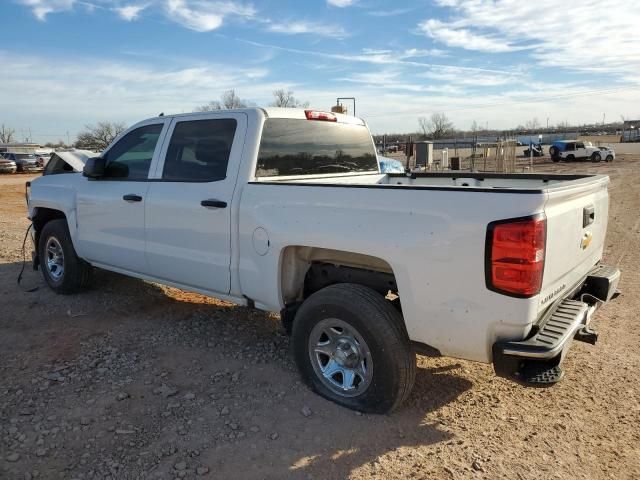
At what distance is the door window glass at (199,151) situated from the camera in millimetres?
4078

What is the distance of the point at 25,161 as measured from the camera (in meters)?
39.2

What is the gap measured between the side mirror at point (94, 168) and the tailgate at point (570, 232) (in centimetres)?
394

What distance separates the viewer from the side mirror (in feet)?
15.9

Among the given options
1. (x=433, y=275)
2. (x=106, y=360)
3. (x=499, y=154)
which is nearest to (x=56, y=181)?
(x=106, y=360)

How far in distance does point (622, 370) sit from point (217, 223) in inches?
128

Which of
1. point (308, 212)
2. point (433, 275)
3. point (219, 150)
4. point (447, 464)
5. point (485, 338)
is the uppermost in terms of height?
point (219, 150)

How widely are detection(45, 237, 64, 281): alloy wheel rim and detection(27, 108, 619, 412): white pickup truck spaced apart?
647 millimetres

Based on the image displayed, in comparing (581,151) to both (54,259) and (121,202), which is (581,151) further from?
(121,202)

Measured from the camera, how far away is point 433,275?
2879mm

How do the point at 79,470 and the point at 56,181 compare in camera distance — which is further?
the point at 56,181

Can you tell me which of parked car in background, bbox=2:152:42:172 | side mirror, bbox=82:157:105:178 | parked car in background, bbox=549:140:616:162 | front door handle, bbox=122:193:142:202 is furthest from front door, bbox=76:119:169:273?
parked car in background, bbox=549:140:616:162

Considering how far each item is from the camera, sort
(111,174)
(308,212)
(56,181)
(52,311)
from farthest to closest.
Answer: (56,181)
(52,311)
(111,174)
(308,212)

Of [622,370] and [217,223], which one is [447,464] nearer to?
[622,370]

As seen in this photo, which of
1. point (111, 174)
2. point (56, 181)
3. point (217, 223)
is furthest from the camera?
point (56, 181)
